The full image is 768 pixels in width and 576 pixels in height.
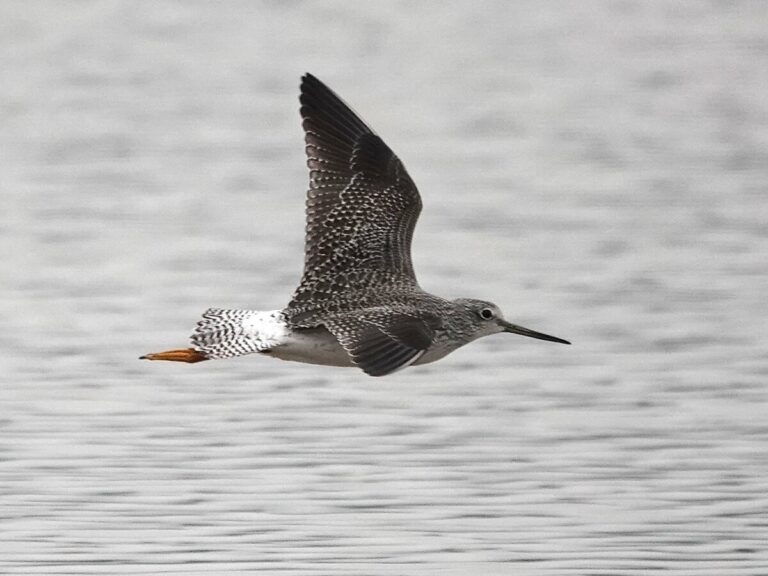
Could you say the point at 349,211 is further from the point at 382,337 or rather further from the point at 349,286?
the point at 382,337

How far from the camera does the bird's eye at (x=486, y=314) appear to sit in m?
10.3

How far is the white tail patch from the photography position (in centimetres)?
980

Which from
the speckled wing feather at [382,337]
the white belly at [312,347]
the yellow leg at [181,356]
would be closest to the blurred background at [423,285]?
the yellow leg at [181,356]

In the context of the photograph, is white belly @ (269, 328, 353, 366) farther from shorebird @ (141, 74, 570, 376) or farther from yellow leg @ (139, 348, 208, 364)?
yellow leg @ (139, 348, 208, 364)

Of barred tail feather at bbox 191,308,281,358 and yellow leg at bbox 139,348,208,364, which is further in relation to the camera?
yellow leg at bbox 139,348,208,364

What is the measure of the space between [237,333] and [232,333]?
0.03 meters

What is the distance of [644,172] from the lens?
19.0m

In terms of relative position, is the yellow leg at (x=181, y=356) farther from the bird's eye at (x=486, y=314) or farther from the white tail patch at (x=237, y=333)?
the bird's eye at (x=486, y=314)

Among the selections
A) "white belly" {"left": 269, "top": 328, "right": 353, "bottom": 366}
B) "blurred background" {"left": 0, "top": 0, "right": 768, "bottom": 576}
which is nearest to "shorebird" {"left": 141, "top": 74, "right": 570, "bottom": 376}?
"white belly" {"left": 269, "top": 328, "right": 353, "bottom": 366}

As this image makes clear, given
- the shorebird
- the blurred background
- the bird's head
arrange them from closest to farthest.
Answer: the shorebird → the blurred background → the bird's head

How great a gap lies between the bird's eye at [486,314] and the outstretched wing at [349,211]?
1.21 ft

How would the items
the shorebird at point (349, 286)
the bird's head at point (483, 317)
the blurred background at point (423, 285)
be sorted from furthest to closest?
the bird's head at point (483, 317)
the blurred background at point (423, 285)
the shorebird at point (349, 286)

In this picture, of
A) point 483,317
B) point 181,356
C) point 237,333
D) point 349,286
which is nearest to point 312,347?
point 237,333

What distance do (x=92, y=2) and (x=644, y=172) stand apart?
10.8 metres
